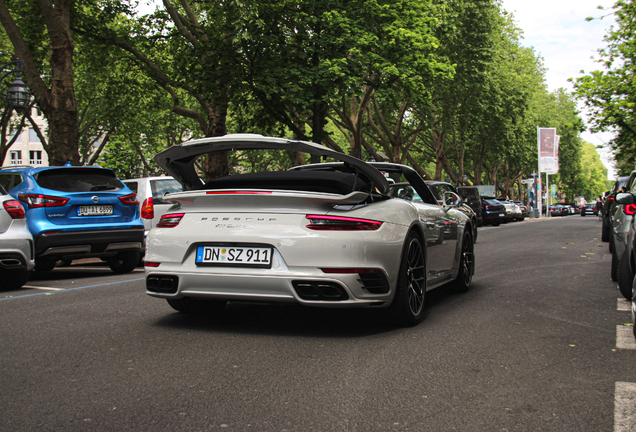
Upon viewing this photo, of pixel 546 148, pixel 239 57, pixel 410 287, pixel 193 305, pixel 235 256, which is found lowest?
pixel 193 305

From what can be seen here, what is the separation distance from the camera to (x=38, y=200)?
9.09m

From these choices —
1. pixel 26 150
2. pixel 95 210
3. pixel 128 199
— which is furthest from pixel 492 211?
pixel 26 150

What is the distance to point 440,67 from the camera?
78.9 ft

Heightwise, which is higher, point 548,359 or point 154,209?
point 154,209

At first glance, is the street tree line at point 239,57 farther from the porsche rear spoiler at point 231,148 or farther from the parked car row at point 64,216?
the porsche rear spoiler at point 231,148

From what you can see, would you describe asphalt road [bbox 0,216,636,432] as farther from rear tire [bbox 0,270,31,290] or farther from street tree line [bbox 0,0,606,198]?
street tree line [bbox 0,0,606,198]

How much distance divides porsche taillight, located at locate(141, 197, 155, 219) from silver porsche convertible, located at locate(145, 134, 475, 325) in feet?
23.6

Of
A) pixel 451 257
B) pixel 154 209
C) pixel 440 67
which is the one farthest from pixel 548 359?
pixel 440 67

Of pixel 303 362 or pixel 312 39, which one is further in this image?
pixel 312 39

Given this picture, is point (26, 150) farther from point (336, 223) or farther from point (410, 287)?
point (336, 223)

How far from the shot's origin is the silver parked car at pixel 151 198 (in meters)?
12.5

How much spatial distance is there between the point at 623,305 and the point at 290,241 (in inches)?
149

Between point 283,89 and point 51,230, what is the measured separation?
41.2ft

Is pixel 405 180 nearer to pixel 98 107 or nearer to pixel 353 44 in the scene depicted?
pixel 353 44
